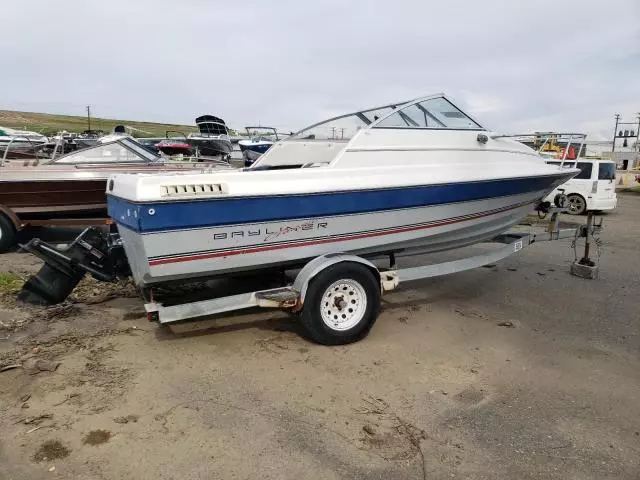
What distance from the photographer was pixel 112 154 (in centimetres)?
875

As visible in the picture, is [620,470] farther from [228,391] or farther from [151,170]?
[151,170]

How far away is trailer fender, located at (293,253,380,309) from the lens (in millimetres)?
4160

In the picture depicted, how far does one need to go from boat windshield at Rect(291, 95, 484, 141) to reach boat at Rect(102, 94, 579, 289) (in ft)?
0.05

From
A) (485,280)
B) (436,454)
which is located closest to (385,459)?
(436,454)

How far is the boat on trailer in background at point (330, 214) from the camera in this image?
12.8ft

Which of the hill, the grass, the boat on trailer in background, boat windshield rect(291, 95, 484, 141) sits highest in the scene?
the hill

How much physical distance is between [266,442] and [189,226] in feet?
5.63

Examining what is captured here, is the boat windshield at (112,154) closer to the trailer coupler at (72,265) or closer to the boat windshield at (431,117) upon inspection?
the trailer coupler at (72,265)

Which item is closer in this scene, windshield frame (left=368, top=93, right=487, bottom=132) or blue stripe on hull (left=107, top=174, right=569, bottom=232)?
blue stripe on hull (left=107, top=174, right=569, bottom=232)

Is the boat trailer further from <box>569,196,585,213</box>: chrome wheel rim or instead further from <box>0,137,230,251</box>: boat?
<box>569,196,585,213</box>: chrome wheel rim

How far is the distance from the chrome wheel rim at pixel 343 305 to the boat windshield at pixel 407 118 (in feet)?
5.23

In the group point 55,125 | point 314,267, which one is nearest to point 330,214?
point 314,267

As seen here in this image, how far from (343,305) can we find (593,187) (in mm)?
11333

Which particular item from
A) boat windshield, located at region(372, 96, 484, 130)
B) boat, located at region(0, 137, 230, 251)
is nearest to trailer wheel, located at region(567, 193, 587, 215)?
boat windshield, located at region(372, 96, 484, 130)
